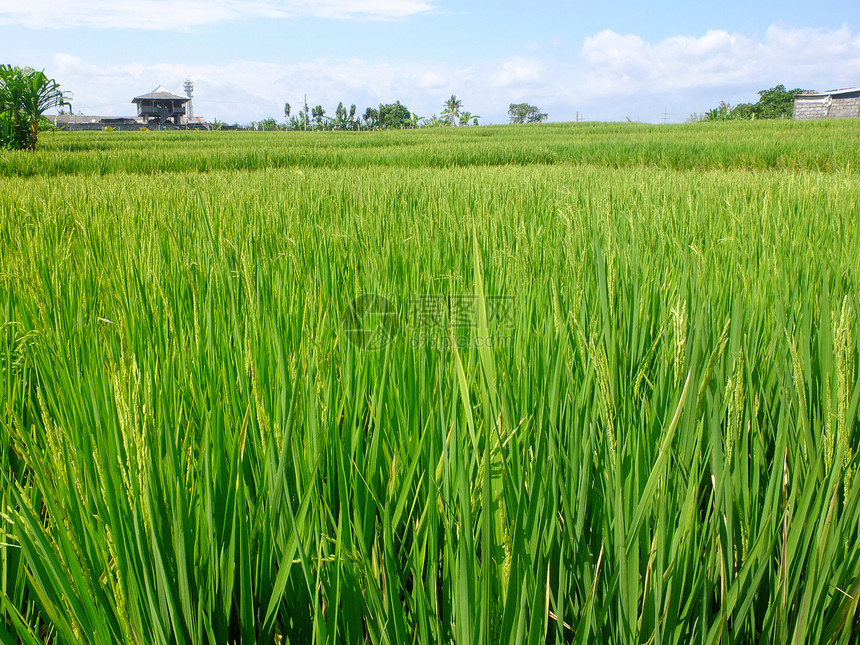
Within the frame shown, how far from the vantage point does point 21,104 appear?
10.7 metres

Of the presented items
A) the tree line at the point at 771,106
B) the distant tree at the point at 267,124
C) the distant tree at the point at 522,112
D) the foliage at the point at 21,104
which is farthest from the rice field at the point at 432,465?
the distant tree at the point at 522,112

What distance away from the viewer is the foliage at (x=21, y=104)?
10352mm

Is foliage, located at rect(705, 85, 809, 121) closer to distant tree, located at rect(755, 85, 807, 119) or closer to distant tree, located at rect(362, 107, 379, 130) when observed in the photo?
distant tree, located at rect(755, 85, 807, 119)

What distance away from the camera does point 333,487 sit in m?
0.72

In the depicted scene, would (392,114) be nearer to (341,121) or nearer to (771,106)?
(341,121)

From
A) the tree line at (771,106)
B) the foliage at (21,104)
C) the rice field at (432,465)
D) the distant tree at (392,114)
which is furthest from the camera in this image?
the distant tree at (392,114)

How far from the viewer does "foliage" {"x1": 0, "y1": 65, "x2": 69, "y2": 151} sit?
1035 centimetres

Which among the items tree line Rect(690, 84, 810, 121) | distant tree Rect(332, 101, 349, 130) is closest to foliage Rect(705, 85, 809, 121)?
tree line Rect(690, 84, 810, 121)

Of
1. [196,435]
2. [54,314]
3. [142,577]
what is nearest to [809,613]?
[142,577]

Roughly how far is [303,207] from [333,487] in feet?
7.38

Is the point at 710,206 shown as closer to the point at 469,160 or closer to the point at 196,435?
the point at 196,435

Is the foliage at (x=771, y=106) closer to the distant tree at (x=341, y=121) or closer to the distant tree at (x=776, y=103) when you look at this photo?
the distant tree at (x=776, y=103)

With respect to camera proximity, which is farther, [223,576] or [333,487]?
[333,487]

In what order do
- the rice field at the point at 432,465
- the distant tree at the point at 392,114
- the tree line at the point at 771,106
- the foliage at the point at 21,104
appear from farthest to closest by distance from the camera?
1. the distant tree at the point at 392,114
2. the tree line at the point at 771,106
3. the foliage at the point at 21,104
4. the rice field at the point at 432,465
